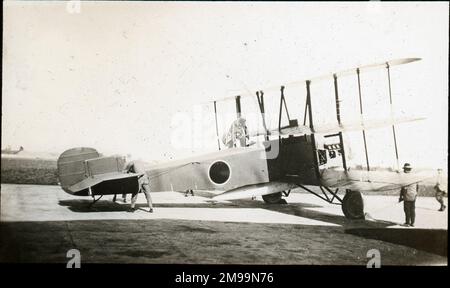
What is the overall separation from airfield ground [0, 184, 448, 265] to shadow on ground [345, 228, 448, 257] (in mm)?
13

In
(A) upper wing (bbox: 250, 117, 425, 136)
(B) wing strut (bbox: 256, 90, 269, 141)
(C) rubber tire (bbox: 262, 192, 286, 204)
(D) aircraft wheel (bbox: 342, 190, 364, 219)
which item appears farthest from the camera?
(C) rubber tire (bbox: 262, 192, 286, 204)

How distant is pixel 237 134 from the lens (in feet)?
18.0

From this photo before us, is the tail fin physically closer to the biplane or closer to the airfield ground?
the biplane

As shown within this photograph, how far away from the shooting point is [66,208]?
486 cm

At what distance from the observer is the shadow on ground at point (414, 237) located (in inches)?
180

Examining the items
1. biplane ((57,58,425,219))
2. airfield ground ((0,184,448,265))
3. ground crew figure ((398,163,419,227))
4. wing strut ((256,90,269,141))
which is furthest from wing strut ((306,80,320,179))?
ground crew figure ((398,163,419,227))

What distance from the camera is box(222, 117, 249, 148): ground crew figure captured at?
548 cm

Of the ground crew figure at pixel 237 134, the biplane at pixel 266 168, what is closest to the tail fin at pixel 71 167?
the biplane at pixel 266 168

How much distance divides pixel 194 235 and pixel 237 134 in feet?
6.02

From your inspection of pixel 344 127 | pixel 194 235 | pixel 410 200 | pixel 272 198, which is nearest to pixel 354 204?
pixel 410 200

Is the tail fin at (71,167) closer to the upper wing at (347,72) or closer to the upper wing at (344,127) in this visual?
the upper wing at (347,72)

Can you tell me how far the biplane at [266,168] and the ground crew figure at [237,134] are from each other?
9 centimetres

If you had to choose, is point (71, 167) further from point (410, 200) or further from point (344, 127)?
point (410, 200)
